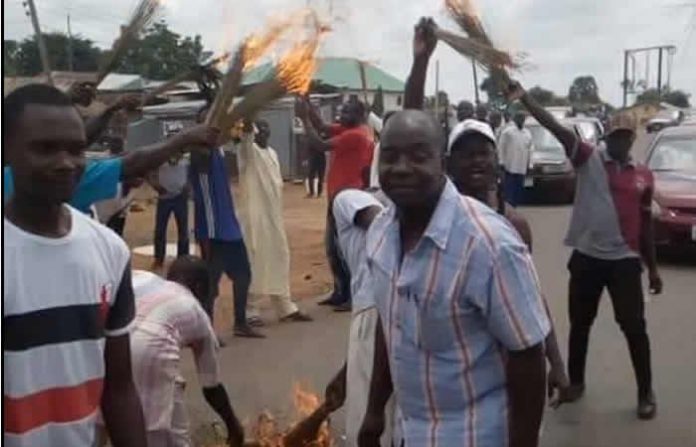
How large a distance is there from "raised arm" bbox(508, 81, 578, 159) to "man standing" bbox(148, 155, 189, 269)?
555 cm

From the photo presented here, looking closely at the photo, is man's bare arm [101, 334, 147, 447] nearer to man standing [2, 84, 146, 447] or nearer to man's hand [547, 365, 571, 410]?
man standing [2, 84, 146, 447]

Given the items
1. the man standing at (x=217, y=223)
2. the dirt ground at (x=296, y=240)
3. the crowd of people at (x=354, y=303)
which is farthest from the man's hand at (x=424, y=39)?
the dirt ground at (x=296, y=240)

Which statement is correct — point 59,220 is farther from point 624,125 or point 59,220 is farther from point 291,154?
point 291,154

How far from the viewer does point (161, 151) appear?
13.8 feet

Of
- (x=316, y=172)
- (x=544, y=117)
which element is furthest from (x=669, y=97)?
(x=544, y=117)

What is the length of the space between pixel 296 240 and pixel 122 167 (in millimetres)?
11315

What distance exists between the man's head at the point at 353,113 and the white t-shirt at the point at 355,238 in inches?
186

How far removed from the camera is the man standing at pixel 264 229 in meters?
8.93

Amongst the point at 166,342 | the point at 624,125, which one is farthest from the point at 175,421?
the point at 624,125

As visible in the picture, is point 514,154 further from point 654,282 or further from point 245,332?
point 654,282

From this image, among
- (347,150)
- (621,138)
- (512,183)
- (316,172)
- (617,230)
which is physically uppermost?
(621,138)

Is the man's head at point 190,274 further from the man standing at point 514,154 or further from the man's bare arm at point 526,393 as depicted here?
the man standing at point 514,154

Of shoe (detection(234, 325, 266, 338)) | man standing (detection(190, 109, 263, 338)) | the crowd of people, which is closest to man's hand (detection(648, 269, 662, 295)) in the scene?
the crowd of people

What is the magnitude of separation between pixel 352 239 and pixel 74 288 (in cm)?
209
